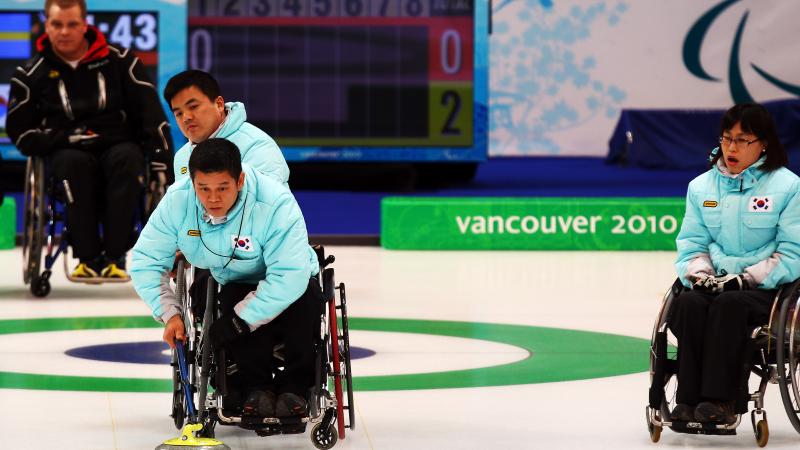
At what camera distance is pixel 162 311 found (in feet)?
13.4

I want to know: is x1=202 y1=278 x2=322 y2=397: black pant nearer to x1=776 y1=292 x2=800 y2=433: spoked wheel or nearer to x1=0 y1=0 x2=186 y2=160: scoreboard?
x1=776 y1=292 x2=800 y2=433: spoked wheel

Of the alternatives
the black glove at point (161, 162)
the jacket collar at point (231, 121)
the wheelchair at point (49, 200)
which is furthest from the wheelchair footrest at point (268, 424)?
the black glove at point (161, 162)

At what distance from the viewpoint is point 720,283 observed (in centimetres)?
431

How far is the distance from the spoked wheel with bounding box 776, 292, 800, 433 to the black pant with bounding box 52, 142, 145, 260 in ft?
12.7

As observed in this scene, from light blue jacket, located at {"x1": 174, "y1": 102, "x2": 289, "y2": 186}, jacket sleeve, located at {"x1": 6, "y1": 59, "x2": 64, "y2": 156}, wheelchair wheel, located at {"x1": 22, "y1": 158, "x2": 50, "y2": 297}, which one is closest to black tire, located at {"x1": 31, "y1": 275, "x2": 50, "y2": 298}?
wheelchair wheel, located at {"x1": 22, "y1": 158, "x2": 50, "y2": 297}

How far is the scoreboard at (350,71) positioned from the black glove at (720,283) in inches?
379

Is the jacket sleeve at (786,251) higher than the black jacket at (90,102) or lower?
lower

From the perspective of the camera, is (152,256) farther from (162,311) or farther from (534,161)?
(534,161)

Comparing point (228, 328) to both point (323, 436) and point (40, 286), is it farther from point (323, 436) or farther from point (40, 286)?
point (40, 286)

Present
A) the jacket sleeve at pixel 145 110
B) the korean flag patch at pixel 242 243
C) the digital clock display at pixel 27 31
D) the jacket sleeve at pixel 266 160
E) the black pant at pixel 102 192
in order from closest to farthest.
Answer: the korean flag patch at pixel 242 243
the jacket sleeve at pixel 266 160
the black pant at pixel 102 192
the jacket sleeve at pixel 145 110
the digital clock display at pixel 27 31

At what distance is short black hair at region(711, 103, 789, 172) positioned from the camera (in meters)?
4.37

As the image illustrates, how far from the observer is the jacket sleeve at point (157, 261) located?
409 centimetres

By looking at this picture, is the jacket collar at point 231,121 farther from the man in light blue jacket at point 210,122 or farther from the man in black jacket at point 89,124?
the man in black jacket at point 89,124

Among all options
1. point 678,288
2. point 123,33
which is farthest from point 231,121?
point 123,33
